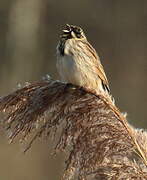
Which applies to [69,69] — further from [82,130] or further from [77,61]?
[82,130]

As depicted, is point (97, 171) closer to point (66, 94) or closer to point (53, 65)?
point (66, 94)

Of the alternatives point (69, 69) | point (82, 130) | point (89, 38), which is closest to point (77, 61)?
point (69, 69)

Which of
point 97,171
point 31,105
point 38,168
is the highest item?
point 31,105

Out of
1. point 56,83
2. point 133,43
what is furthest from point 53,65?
point 56,83

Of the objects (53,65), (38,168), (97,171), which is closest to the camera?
(97,171)

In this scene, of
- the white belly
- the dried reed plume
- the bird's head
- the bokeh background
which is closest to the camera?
the dried reed plume

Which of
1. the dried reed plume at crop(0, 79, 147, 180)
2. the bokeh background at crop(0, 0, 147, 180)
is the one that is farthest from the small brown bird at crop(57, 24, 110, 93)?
the bokeh background at crop(0, 0, 147, 180)

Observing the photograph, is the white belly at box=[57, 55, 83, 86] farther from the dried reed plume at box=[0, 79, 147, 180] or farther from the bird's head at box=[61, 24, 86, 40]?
the dried reed plume at box=[0, 79, 147, 180]
